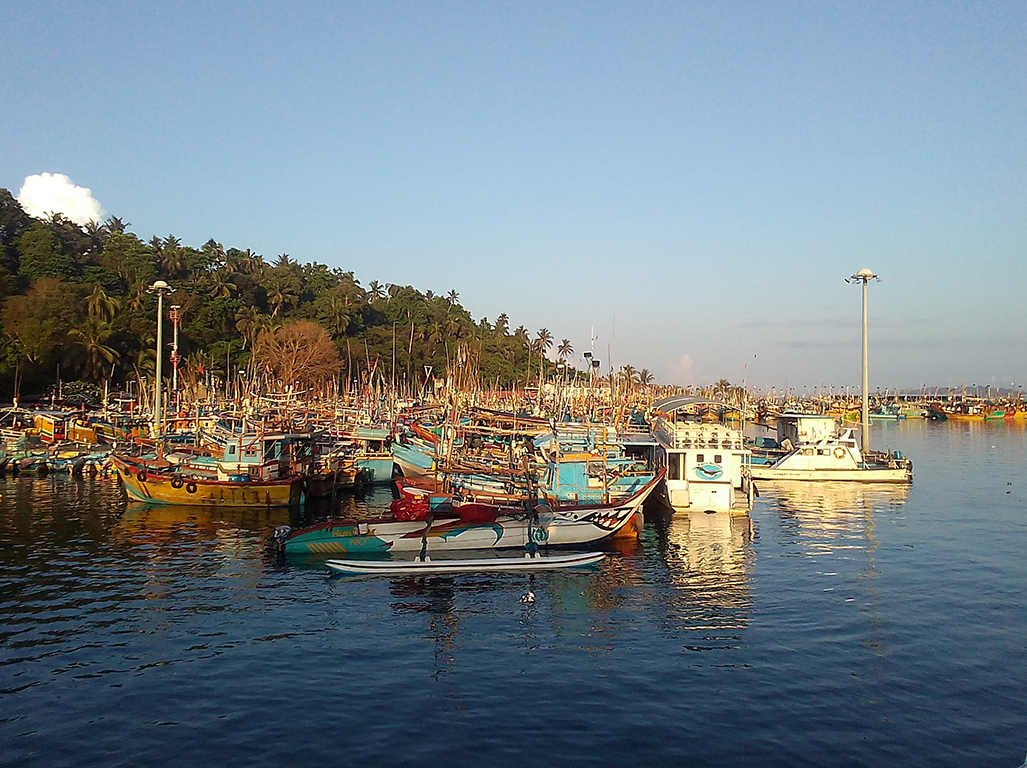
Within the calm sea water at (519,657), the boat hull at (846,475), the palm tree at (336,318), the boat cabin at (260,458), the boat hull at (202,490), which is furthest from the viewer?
the palm tree at (336,318)

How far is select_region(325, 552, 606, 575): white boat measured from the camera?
90.0 feet

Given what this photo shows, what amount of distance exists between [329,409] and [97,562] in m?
46.8

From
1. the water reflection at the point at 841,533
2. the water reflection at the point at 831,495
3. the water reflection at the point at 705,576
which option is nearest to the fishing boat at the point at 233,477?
the water reflection at the point at 705,576

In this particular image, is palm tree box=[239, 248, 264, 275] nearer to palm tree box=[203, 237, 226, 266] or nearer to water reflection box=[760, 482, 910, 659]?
palm tree box=[203, 237, 226, 266]

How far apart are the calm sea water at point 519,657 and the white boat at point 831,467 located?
20788 mm

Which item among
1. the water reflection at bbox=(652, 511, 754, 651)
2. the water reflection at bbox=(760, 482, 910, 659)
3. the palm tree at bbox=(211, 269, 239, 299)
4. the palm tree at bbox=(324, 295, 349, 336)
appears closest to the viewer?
the water reflection at bbox=(652, 511, 754, 651)

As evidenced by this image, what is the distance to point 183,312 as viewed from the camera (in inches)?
3654

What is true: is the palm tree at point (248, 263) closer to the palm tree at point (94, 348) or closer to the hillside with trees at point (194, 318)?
the hillside with trees at point (194, 318)

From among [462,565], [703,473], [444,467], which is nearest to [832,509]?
[703,473]

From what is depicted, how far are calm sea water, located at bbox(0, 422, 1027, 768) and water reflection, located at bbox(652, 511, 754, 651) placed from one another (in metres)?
0.13

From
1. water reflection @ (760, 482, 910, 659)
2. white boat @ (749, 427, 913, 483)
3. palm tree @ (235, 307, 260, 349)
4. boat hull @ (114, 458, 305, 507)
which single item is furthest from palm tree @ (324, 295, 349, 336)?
boat hull @ (114, 458, 305, 507)

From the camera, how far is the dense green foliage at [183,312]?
3167 inches

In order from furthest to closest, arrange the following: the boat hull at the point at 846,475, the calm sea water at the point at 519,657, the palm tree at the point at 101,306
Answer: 1. the palm tree at the point at 101,306
2. the boat hull at the point at 846,475
3. the calm sea water at the point at 519,657

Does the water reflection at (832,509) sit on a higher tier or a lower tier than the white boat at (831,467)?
lower
